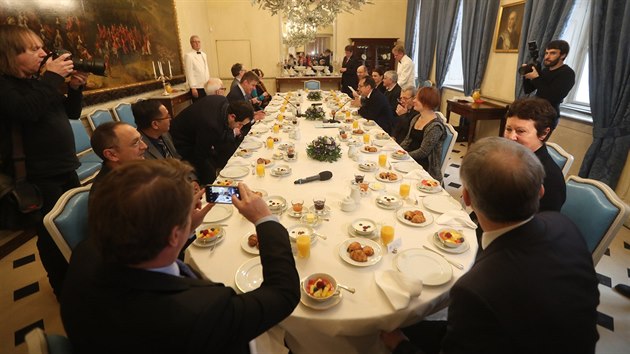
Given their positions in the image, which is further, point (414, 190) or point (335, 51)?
point (335, 51)

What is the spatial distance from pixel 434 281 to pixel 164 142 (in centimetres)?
257

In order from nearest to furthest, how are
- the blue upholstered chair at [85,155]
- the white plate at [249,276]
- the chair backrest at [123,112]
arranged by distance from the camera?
the white plate at [249,276], the blue upholstered chair at [85,155], the chair backrest at [123,112]

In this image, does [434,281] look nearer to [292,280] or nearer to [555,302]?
[555,302]

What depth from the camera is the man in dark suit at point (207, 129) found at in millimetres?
3262

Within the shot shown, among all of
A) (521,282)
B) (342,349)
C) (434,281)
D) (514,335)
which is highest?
(521,282)

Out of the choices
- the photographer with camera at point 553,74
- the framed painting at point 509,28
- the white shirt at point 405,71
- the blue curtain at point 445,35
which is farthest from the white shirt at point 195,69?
the photographer with camera at point 553,74

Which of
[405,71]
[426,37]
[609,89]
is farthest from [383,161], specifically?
[426,37]

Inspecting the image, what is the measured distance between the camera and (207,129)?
127 inches

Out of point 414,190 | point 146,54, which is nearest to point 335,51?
point 146,54

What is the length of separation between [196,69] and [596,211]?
6.80m

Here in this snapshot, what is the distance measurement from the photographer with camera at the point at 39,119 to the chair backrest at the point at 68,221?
57 centimetres

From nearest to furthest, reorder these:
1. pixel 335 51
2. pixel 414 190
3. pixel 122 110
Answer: pixel 414 190 → pixel 122 110 → pixel 335 51

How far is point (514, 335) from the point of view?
816 millimetres

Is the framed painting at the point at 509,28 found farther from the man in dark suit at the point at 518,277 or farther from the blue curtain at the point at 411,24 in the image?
the man in dark suit at the point at 518,277
